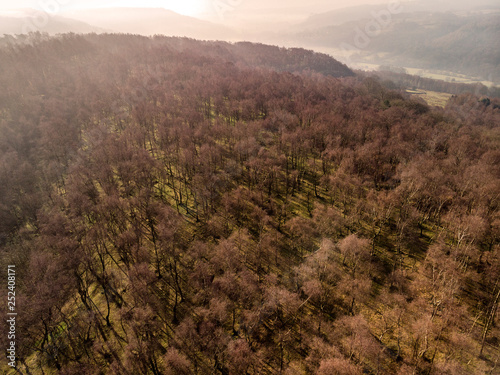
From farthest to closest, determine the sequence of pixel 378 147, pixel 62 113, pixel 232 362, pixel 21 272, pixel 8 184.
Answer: pixel 62 113 → pixel 378 147 → pixel 8 184 → pixel 21 272 → pixel 232 362

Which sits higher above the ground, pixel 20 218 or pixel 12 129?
pixel 12 129

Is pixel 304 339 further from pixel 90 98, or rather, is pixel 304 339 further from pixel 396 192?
pixel 90 98

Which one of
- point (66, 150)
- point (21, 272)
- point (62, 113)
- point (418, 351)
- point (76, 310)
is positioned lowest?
point (76, 310)

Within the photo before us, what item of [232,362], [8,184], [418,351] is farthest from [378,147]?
[8,184]

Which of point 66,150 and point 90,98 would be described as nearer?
point 66,150

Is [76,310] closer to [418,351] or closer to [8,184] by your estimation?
[8,184]

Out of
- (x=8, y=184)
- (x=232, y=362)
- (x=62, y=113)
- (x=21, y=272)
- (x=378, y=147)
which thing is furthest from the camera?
(x=62, y=113)
